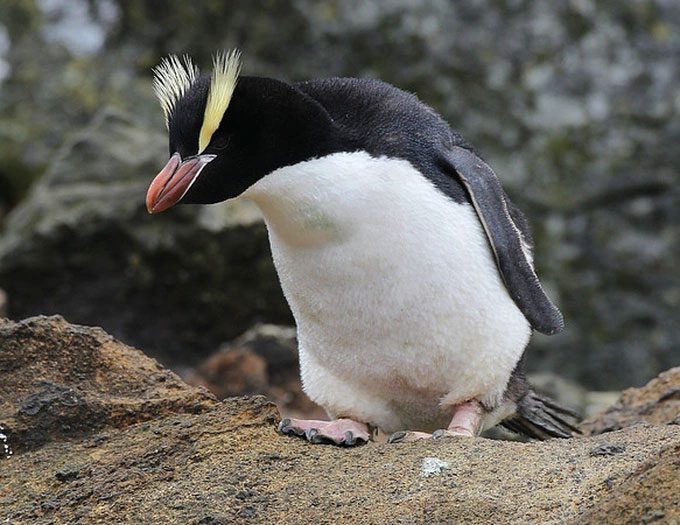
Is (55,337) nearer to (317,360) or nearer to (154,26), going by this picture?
(317,360)

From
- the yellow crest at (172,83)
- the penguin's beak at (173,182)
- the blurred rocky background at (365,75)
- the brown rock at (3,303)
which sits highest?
the blurred rocky background at (365,75)

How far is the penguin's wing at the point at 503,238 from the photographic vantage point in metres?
3.78

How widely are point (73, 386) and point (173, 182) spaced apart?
618mm

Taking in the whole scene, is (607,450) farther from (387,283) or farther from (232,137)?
(232,137)

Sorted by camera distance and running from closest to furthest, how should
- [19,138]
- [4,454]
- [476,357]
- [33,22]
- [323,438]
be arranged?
1. [4,454]
2. [323,438]
3. [476,357]
4. [19,138]
5. [33,22]

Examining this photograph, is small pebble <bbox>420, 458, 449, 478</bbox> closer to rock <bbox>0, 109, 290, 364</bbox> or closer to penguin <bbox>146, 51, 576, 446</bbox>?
penguin <bbox>146, 51, 576, 446</bbox>

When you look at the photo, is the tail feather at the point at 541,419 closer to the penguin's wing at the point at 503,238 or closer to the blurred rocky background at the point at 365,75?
the penguin's wing at the point at 503,238

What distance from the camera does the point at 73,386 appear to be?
341 cm

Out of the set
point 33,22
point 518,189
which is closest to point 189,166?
point 518,189

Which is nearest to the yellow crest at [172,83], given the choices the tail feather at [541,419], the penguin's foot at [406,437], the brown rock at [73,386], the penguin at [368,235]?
the penguin at [368,235]

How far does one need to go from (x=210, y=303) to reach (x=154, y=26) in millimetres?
3292

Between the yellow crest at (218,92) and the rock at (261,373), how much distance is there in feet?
8.05

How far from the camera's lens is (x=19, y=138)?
871 centimetres

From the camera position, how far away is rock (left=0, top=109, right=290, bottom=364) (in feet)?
20.8
